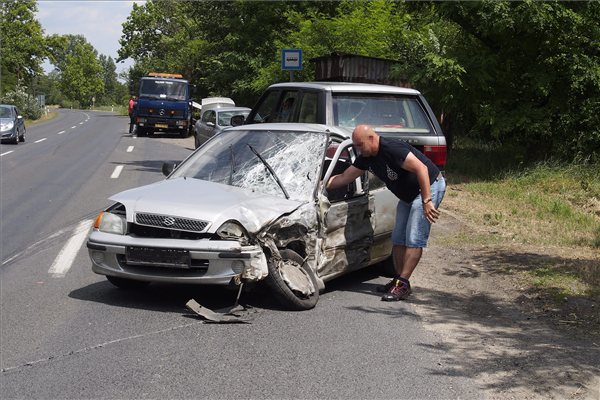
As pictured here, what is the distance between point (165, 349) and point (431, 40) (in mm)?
A: 13127

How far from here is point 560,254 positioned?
916cm

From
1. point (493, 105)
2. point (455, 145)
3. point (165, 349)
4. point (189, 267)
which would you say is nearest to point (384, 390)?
point (165, 349)

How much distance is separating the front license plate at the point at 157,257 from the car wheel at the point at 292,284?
703 mm

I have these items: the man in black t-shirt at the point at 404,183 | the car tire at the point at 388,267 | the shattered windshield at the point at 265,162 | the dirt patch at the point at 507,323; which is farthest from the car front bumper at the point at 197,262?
the car tire at the point at 388,267

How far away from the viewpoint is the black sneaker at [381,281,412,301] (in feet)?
23.1

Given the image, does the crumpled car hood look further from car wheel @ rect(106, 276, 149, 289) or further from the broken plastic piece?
car wheel @ rect(106, 276, 149, 289)

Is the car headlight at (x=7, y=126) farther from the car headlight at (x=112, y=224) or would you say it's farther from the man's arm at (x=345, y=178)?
the man's arm at (x=345, y=178)

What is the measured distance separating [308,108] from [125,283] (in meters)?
3.81

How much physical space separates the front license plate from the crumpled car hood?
28cm

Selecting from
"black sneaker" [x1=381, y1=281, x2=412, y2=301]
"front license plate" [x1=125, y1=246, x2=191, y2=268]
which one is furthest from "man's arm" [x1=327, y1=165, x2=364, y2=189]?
"front license plate" [x1=125, y1=246, x2=191, y2=268]

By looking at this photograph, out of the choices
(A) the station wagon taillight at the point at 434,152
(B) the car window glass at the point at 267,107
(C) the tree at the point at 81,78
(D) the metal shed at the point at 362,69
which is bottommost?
(C) the tree at the point at 81,78

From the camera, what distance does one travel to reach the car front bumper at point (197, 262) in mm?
6164

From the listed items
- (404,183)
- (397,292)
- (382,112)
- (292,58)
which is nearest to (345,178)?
(404,183)

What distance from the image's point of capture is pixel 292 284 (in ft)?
21.1
